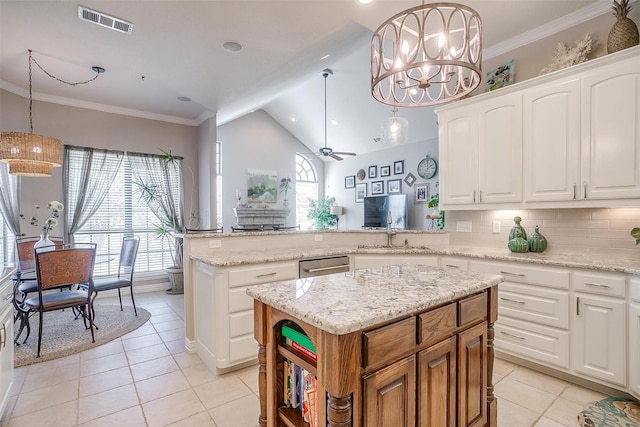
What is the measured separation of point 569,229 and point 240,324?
10.0ft

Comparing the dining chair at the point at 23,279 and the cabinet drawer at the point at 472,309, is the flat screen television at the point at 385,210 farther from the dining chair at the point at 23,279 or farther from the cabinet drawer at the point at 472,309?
the dining chair at the point at 23,279

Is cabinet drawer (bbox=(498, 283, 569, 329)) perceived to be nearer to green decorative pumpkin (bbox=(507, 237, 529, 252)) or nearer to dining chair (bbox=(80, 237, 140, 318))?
green decorative pumpkin (bbox=(507, 237, 529, 252))

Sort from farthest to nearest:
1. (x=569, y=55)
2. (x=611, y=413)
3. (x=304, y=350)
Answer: (x=569, y=55)
(x=611, y=413)
(x=304, y=350)

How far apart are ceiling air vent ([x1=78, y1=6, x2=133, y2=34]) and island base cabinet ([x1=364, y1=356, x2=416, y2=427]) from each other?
343 cm

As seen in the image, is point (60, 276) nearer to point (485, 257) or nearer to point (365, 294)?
point (365, 294)

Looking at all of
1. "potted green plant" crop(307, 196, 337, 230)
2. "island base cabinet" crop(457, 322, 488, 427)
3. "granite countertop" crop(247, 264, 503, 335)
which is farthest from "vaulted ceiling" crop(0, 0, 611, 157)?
"potted green plant" crop(307, 196, 337, 230)

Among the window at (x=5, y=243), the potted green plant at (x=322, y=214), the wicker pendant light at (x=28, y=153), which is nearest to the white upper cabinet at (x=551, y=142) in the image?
the wicker pendant light at (x=28, y=153)

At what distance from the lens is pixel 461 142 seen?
10.6 ft

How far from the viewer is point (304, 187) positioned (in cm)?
975

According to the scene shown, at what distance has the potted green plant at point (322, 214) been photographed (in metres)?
9.47

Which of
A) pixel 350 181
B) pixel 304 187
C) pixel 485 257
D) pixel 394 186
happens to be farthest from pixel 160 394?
pixel 304 187

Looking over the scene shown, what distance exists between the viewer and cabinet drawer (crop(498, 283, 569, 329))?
2.33 metres

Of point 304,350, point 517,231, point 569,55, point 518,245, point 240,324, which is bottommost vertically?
point 240,324

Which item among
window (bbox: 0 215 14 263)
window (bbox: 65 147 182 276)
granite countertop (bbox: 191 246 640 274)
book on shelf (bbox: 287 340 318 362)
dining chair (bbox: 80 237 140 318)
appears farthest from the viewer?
window (bbox: 65 147 182 276)
